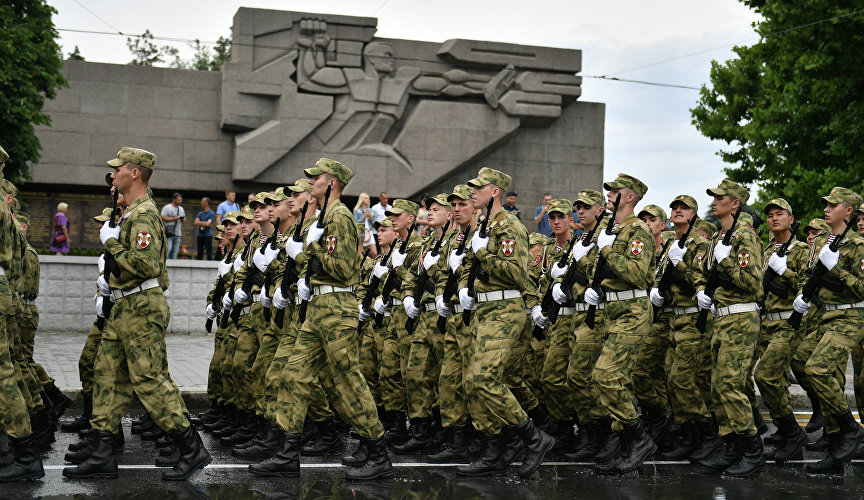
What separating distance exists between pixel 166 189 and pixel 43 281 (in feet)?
28.8

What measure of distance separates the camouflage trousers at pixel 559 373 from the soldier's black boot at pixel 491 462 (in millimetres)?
1428

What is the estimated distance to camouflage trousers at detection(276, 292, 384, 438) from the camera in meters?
7.21

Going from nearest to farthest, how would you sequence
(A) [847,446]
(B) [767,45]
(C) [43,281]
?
1. (A) [847,446]
2. (C) [43,281]
3. (B) [767,45]

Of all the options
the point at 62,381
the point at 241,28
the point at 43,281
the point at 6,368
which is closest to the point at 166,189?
the point at 241,28

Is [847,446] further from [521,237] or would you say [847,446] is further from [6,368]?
[6,368]

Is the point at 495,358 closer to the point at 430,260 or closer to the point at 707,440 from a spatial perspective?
the point at 430,260

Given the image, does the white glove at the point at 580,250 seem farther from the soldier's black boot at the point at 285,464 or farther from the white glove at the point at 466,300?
the soldier's black boot at the point at 285,464

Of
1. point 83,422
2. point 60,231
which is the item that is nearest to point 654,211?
point 83,422

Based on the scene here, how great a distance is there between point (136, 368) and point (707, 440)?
5015mm

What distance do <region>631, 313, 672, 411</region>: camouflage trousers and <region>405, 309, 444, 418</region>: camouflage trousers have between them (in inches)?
73.8

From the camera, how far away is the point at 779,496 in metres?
7.13

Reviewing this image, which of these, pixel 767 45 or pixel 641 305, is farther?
pixel 767 45

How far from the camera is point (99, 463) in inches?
270

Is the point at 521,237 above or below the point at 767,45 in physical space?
below
